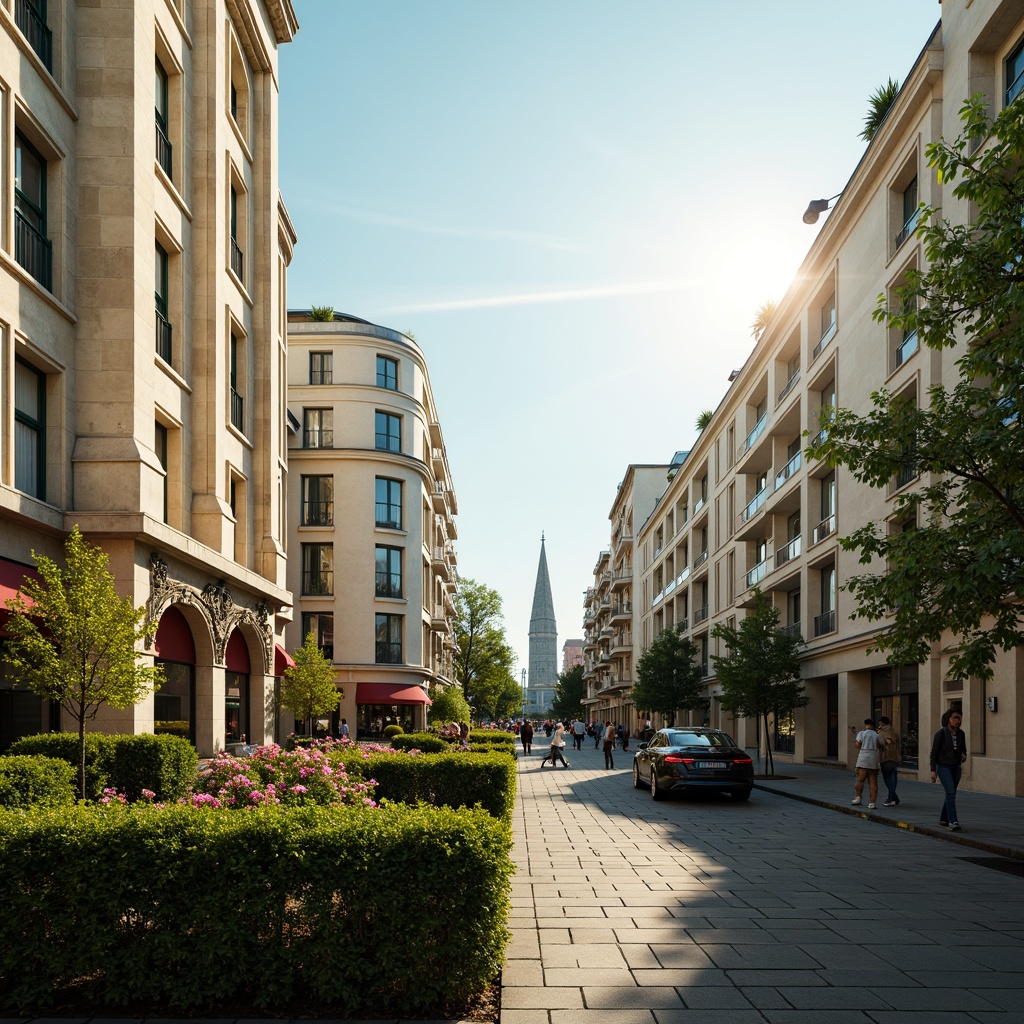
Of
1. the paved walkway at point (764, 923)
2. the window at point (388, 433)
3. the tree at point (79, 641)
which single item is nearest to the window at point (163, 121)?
the tree at point (79, 641)

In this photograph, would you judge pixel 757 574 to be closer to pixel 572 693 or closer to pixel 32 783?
pixel 32 783

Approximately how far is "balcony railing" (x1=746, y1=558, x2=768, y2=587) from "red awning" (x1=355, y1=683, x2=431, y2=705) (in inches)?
687

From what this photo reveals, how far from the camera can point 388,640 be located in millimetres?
48062

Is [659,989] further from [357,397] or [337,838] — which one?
[357,397]

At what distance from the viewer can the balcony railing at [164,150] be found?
19.8 meters

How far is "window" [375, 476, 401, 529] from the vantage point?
48656mm

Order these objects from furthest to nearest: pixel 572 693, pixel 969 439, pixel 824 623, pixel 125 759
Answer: pixel 572 693 < pixel 824 623 < pixel 125 759 < pixel 969 439

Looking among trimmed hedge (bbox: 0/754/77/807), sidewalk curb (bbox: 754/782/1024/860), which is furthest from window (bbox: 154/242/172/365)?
sidewalk curb (bbox: 754/782/1024/860)

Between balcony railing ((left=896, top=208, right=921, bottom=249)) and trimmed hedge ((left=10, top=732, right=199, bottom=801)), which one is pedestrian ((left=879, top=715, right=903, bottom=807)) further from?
balcony railing ((left=896, top=208, right=921, bottom=249))

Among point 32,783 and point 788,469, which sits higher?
point 788,469

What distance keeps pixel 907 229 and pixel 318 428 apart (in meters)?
31.6

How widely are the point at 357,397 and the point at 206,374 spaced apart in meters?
27.1

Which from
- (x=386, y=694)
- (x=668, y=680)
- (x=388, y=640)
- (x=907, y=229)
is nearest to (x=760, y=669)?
(x=907, y=229)

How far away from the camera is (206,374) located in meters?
21.2
